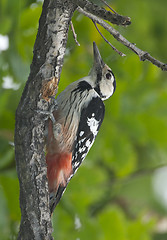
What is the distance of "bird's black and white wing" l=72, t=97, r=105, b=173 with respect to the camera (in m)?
2.67

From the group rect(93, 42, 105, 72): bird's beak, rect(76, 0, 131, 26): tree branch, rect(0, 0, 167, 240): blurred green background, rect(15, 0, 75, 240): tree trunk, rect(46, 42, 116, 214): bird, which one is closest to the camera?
rect(76, 0, 131, 26): tree branch

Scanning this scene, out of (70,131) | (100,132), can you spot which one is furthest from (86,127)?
(100,132)

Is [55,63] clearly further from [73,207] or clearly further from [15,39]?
[73,207]

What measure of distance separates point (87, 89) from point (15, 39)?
0.84 m

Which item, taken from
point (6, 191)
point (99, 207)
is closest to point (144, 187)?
point (99, 207)

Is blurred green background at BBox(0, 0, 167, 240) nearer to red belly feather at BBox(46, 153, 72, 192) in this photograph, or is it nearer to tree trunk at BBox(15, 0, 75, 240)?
red belly feather at BBox(46, 153, 72, 192)

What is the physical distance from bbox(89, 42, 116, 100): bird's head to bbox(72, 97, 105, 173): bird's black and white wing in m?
0.24

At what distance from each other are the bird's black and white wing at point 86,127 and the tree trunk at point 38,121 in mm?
868

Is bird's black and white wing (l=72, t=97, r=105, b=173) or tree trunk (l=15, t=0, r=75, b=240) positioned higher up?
bird's black and white wing (l=72, t=97, r=105, b=173)

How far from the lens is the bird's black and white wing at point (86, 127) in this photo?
8.76ft

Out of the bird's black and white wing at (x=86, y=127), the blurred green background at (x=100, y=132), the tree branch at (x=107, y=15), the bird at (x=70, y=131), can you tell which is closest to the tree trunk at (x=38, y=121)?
the tree branch at (x=107, y=15)

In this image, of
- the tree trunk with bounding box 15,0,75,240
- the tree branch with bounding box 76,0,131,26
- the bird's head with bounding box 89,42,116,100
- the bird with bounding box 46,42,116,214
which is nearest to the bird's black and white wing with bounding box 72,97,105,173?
the bird with bounding box 46,42,116,214

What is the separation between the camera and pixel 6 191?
3.10m

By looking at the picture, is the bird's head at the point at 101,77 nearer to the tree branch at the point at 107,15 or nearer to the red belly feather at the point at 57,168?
the red belly feather at the point at 57,168
